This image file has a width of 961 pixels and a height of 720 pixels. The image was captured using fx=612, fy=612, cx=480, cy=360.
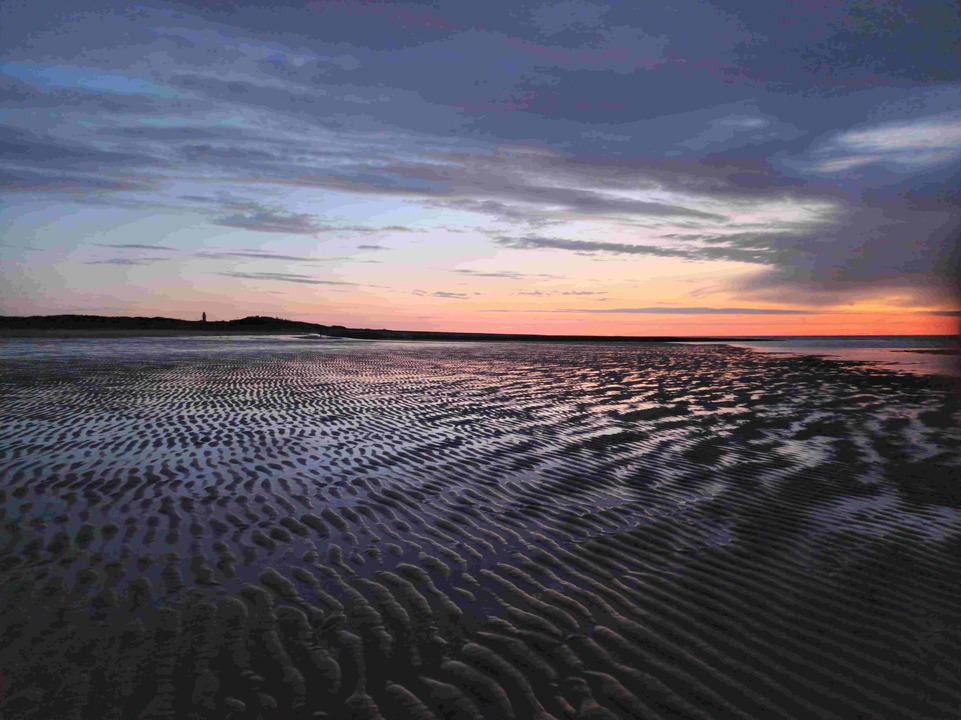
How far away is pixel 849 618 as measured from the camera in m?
4.94

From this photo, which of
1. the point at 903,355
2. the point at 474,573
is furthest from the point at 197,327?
the point at 474,573

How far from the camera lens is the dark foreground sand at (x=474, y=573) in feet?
12.8

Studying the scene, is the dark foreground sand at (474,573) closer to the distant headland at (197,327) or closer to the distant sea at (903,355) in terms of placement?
the distant sea at (903,355)

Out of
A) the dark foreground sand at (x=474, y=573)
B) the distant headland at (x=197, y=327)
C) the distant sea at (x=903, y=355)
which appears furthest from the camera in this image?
the distant headland at (x=197, y=327)

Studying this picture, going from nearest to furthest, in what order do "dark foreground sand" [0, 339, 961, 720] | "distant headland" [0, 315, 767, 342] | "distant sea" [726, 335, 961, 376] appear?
"dark foreground sand" [0, 339, 961, 720] → "distant sea" [726, 335, 961, 376] → "distant headland" [0, 315, 767, 342]

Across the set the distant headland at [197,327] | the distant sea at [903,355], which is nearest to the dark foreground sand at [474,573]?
the distant sea at [903,355]

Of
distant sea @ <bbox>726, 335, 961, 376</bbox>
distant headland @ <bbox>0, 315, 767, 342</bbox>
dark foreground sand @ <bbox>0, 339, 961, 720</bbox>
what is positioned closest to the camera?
dark foreground sand @ <bbox>0, 339, 961, 720</bbox>

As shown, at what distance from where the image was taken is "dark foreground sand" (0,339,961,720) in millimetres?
3908

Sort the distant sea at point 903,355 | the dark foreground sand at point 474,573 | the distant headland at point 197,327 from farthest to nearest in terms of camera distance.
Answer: the distant headland at point 197,327 < the distant sea at point 903,355 < the dark foreground sand at point 474,573

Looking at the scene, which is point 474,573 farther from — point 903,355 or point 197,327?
point 197,327

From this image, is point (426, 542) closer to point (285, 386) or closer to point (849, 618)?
point (849, 618)

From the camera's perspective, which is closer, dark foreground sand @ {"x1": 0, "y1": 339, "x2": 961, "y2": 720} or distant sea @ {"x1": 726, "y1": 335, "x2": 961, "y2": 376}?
dark foreground sand @ {"x1": 0, "y1": 339, "x2": 961, "y2": 720}

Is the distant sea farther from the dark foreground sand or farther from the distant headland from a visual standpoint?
the distant headland

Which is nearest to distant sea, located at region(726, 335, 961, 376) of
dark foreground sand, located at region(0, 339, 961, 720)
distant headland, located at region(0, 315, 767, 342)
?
dark foreground sand, located at region(0, 339, 961, 720)
